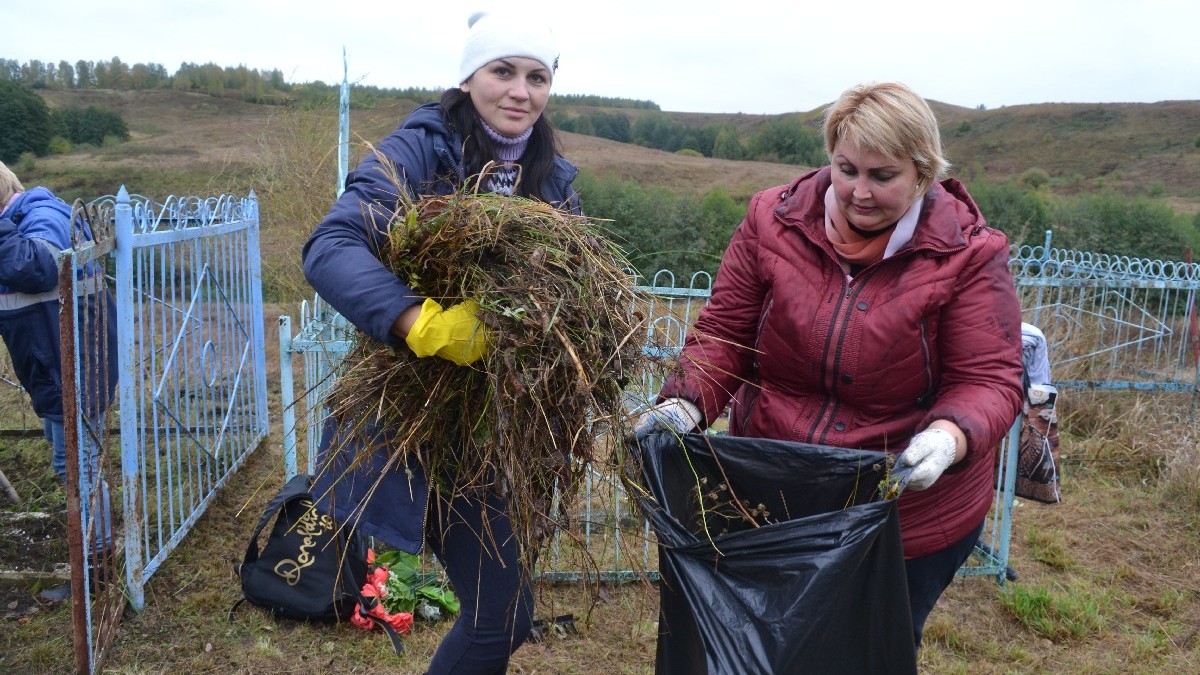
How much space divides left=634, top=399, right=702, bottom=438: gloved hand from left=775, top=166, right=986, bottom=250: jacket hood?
462mm

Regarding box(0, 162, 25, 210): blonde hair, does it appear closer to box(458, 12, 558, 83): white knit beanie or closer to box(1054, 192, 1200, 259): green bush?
box(458, 12, 558, 83): white knit beanie

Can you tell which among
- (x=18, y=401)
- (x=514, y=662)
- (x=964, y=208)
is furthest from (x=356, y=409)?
(x=18, y=401)

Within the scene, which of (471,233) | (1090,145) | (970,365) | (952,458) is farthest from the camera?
(1090,145)

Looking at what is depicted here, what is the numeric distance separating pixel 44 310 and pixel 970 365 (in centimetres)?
339

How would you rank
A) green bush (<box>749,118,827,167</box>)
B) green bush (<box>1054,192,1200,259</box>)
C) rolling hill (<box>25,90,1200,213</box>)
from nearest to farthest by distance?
green bush (<box>1054,192,1200,259</box>) < rolling hill (<box>25,90,1200,213</box>) < green bush (<box>749,118,827,167</box>)

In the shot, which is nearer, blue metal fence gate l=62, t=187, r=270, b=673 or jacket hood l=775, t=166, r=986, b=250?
jacket hood l=775, t=166, r=986, b=250

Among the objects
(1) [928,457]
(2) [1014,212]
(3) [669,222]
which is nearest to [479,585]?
(1) [928,457]

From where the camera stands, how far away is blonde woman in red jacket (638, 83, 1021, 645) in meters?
1.66

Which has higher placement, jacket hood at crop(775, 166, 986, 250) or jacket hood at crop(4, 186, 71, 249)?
jacket hood at crop(775, 166, 986, 250)

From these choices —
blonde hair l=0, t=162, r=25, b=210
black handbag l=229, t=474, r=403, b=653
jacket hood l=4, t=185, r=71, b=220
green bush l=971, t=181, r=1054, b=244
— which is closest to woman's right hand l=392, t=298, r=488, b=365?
black handbag l=229, t=474, r=403, b=653

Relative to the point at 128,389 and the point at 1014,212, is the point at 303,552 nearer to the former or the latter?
the point at 128,389

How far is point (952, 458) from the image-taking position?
1.58 m

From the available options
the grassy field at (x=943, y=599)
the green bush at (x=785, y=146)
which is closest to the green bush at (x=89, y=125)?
the grassy field at (x=943, y=599)

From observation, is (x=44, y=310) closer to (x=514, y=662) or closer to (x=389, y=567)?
(x=389, y=567)
